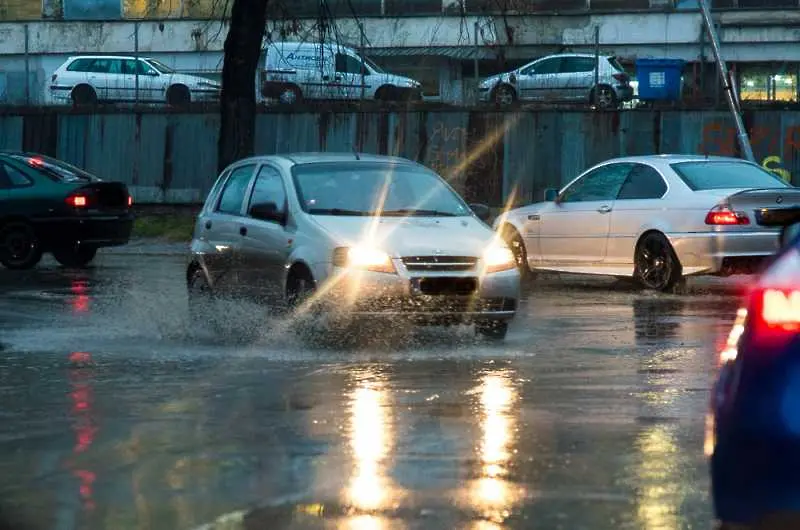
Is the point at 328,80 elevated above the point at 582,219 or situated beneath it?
elevated above

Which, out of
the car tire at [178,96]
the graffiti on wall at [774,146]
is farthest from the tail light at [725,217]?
the car tire at [178,96]

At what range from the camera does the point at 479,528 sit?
241 inches

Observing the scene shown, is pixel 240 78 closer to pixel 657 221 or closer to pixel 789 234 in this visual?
pixel 657 221

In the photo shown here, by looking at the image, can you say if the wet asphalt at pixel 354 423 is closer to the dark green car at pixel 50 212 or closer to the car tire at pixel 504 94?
the dark green car at pixel 50 212

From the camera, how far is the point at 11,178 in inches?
869

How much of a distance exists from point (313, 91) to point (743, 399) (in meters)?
26.3

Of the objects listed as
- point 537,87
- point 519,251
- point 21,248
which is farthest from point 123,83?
point 519,251

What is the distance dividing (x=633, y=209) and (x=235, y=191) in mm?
5003

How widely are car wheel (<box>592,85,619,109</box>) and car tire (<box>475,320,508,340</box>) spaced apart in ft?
53.9

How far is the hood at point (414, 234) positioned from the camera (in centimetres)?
1244

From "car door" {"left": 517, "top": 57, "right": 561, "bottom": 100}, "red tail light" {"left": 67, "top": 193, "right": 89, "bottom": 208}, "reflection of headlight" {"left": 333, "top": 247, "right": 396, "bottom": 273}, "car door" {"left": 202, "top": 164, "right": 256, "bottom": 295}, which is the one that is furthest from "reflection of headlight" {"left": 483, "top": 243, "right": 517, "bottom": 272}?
"car door" {"left": 517, "top": 57, "right": 561, "bottom": 100}

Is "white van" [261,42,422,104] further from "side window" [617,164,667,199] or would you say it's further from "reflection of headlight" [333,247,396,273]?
"reflection of headlight" [333,247,396,273]

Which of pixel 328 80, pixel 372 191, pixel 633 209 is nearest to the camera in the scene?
pixel 372 191

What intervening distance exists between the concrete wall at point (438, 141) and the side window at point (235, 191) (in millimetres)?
14299
